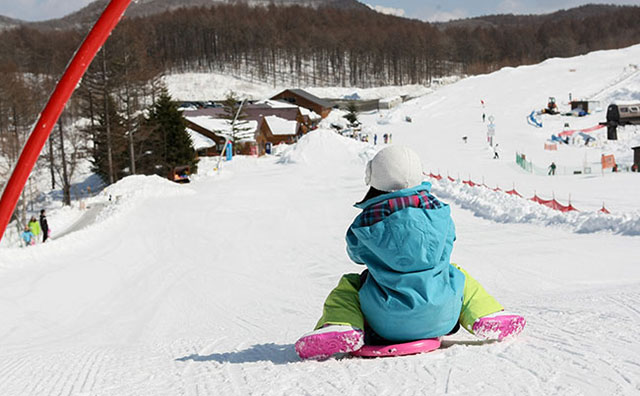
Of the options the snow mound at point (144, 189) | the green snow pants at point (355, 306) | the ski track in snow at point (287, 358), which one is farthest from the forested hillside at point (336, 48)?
the green snow pants at point (355, 306)

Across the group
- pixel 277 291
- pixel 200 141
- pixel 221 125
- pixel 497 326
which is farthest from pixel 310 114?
pixel 497 326

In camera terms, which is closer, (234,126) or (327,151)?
(327,151)

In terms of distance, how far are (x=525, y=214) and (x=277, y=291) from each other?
24.3 feet

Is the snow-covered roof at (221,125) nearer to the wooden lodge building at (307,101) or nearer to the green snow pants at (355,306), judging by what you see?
the wooden lodge building at (307,101)

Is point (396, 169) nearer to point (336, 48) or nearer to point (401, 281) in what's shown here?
point (401, 281)

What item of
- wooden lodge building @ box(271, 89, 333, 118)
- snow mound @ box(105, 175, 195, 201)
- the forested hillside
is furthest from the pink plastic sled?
the forested hillside

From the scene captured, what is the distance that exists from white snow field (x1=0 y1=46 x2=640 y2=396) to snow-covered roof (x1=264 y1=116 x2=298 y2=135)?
28.4 m

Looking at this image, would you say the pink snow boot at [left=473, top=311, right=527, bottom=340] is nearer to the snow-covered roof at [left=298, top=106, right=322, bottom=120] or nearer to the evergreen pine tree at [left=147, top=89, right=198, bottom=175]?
the evergreen pine tree at [left=147, top=89, right=198, bottom=175]

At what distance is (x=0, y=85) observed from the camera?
2559 cm

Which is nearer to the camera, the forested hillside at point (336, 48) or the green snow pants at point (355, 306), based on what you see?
the green snow pants at point (355, 306)

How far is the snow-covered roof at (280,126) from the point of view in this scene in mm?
57906

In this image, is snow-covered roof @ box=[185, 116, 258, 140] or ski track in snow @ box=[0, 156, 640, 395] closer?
ski track in snow @ box=[0, 156, 640, 395]

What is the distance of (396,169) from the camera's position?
10.4 feet

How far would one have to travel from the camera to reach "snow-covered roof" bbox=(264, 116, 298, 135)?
57906 millimetres
